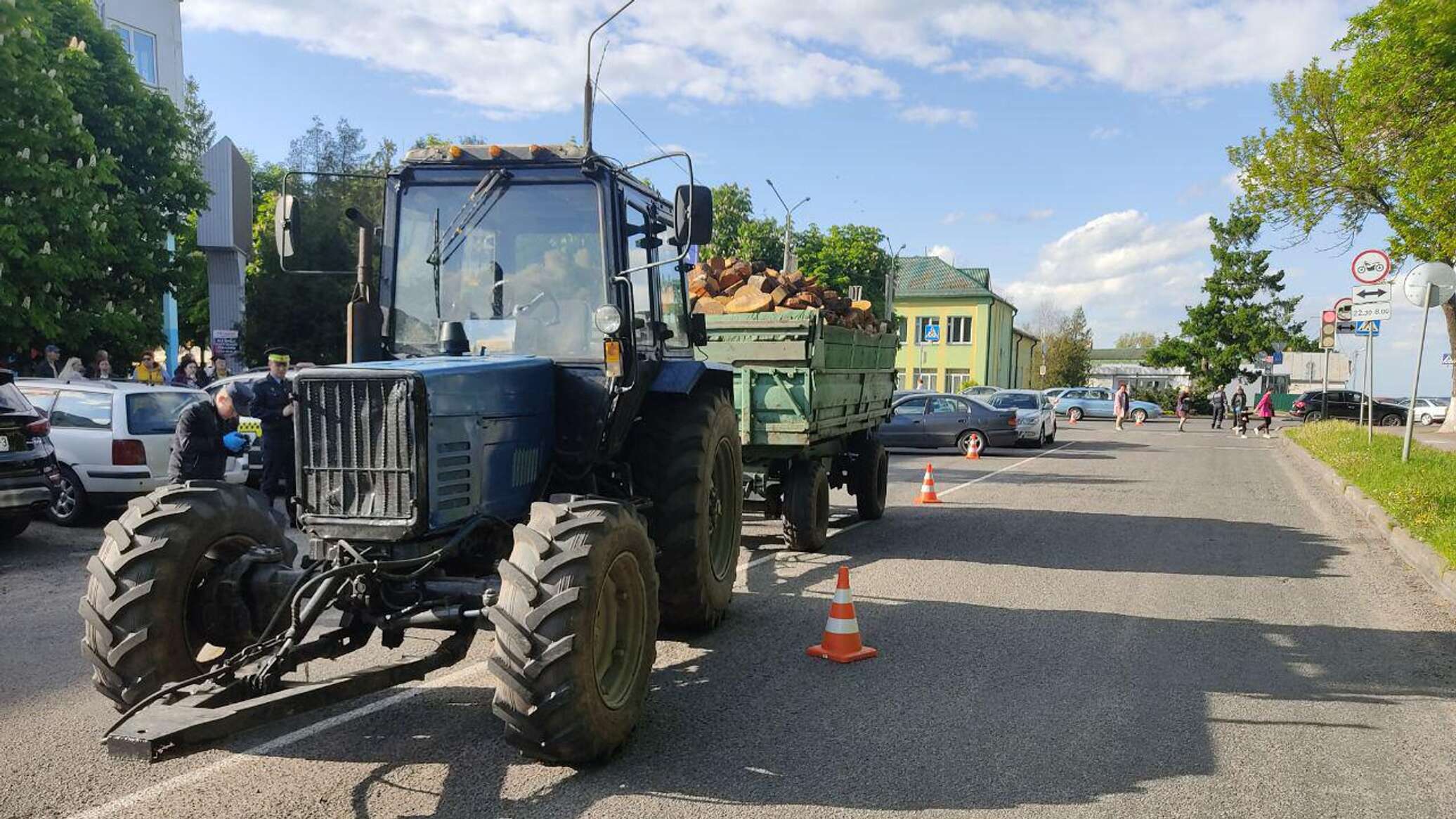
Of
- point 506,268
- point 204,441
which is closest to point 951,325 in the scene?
point 204,441

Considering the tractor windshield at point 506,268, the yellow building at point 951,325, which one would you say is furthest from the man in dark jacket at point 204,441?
the yellow building at point 951,325

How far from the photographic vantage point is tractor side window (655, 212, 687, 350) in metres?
6.72

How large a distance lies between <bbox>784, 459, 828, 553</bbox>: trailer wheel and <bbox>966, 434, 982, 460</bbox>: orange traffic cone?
553 inches

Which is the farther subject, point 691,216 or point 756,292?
point 756,292

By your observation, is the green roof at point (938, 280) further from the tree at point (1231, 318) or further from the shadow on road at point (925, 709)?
the shadow on road at point (925, 709)

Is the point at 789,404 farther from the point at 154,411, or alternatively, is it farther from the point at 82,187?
the point at 82,187

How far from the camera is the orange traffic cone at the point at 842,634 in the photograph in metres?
6.25

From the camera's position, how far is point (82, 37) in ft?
69.1

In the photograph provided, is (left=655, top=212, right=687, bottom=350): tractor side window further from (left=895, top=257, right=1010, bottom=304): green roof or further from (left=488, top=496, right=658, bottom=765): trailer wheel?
(left=895, top=257, right=1010, bottom=304): green roof

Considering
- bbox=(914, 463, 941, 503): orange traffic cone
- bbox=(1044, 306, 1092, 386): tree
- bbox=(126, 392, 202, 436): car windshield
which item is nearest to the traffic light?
bbox=(914, 463, 941, 503): orange traffic cone

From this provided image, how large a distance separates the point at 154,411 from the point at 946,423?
1770cm

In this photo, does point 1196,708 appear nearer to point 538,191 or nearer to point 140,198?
point 538,191

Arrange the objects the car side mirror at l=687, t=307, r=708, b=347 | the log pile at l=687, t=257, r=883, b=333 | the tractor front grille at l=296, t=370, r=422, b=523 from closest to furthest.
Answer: the tractor front grille at l=296, t=370, r=422, b=523, the car side mirror at l=687, t=307, r=708, b=347, the log pile at l=687, t=257, r=883, b=333

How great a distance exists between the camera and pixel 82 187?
17766 millimetres
